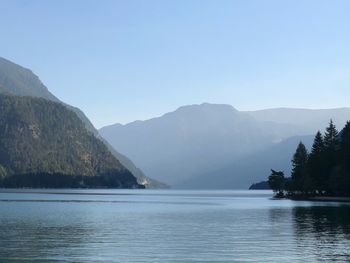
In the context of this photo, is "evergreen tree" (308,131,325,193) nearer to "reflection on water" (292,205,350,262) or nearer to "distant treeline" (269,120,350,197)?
"distant treeline" (269,120,350,197)

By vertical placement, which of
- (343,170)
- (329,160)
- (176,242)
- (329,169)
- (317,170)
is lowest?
(176,242)

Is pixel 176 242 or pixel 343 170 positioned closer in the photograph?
pixel 176 242

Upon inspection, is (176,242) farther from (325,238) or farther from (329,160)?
(329,160)

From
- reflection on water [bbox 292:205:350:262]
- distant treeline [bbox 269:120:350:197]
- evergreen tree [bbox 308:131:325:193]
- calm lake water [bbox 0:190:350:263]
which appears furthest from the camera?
evergreen tree [bbox 308:131:325:193]

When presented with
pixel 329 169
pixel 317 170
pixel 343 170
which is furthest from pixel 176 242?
pixel 317 170

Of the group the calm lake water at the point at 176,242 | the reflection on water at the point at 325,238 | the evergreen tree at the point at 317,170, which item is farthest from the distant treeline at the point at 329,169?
the calm lake water at the point at 176,242

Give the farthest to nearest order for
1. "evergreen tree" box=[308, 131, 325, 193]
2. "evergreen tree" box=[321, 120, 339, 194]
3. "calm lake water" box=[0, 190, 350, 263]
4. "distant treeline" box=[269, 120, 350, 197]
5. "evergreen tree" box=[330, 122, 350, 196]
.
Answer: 1. "evergreen tree" box=[308, 131, 325, 193]
2. "evergreen tree" box=[321, 120, 339, 194]
3. "distant treeline" box=[269, 120, 350, 197]
4. "evergreen tree" box=[330, 122, 350, 196]
5. "calm lake water" box=[0, 190, 350, 263]

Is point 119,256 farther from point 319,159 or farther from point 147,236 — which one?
point 319,159

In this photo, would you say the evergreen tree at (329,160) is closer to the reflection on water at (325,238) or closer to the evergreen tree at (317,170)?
the evergreen tree at (317,170)

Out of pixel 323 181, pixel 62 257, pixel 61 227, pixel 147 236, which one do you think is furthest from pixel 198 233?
pixel 323 181

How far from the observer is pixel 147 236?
66.7 meters

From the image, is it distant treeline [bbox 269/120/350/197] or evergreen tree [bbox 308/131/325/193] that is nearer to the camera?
distant treeline [bbox 269/120/350/197]

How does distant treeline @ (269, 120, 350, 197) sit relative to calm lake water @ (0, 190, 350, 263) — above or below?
above

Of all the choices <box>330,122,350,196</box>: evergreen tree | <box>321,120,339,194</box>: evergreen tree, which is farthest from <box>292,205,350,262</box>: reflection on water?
<box>321,120,339,194</box>: evergreen tree
